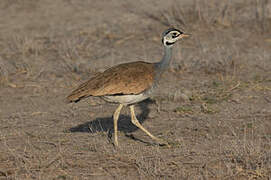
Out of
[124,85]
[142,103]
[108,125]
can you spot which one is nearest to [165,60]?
[124,85]

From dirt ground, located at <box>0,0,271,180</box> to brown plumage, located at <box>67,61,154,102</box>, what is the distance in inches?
24.5

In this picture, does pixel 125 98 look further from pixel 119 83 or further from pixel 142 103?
pixel 142 103

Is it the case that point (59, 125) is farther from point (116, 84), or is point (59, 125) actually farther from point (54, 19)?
point (54, 19)

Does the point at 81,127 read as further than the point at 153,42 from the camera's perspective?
No

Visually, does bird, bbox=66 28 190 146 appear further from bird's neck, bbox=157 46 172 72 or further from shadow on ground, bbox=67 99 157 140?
shadow on ground, bbox=67 99 157 140

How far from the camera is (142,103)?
754cm

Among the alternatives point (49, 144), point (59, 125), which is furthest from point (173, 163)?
point (59, 125)

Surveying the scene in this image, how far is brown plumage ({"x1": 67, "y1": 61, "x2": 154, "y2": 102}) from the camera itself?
Answer: 547cm

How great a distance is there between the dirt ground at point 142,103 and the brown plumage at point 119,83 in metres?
0.62

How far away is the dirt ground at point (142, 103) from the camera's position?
520 cm

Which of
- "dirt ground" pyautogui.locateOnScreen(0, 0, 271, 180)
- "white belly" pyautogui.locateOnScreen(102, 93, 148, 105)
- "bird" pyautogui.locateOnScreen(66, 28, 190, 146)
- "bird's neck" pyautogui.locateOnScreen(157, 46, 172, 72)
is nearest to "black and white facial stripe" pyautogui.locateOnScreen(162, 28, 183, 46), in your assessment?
"bird's neck" pyautogui.locateOnScreen(157, 46, 172, 72)

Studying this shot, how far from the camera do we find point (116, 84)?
18.1 ft

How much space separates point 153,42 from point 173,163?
17.3 feet

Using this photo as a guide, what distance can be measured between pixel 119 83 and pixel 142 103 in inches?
79.7
